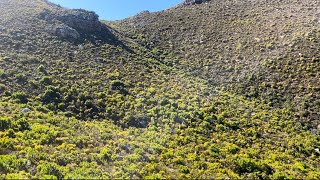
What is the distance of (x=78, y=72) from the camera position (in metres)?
35.3

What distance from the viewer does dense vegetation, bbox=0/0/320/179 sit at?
67.1 ft

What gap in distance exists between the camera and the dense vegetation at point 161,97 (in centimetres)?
2045

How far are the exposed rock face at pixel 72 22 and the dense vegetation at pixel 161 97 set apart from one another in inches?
9.7

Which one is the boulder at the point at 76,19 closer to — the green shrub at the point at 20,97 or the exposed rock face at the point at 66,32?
the exposed rock face at the point at 66,32

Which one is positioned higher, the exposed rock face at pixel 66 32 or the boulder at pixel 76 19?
the boulder at pixel 76 19

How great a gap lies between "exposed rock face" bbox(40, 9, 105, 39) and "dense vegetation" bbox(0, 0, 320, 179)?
246 millimetres

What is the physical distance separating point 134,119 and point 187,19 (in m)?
35.4

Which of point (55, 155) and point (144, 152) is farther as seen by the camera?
point (144, 152)

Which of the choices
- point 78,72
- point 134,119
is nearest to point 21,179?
point 134,119

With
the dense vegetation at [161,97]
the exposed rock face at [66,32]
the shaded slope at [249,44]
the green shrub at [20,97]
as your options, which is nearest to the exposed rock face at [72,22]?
the exposed rock face at [66,32]

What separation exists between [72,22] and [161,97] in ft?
73.5

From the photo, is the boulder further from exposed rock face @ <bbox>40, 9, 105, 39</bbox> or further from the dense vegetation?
the dense vegetation

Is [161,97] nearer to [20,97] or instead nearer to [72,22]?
[20,97]

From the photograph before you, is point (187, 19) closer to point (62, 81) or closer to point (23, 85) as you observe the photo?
point (62, 81)
